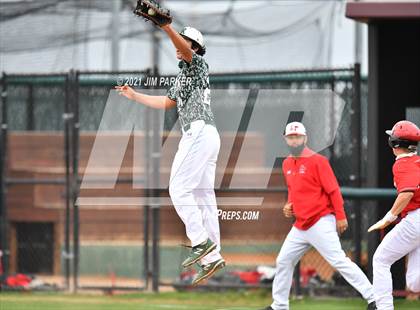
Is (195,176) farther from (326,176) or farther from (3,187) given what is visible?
(3,187)

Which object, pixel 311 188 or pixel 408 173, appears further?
pixel 311 188

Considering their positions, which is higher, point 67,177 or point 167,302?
point 67,177

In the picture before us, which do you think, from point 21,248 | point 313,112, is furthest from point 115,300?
point 313,112

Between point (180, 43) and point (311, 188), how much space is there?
3.48m

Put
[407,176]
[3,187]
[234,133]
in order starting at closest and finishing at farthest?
[407,176] < [234,133] < [3,187]

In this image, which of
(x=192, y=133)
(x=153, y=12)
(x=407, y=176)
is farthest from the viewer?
(x=407, y=176)

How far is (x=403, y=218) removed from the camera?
36.6 ft

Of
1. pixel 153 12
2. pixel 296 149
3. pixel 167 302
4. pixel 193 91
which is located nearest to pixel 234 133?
pixel 167 302

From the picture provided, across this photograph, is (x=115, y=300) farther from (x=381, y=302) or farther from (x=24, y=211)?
(x=381, y=302)

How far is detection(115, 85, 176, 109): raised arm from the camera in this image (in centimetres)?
863

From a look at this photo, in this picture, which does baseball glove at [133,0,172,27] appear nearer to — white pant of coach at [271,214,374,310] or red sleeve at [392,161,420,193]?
red sleeve at [392,161,420,193]

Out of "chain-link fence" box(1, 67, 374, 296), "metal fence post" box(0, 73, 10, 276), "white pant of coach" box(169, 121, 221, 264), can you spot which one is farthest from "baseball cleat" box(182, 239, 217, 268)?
"metal fence post" box(0, 73, 10, 276)

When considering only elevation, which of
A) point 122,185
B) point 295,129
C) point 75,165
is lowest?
point 122,185

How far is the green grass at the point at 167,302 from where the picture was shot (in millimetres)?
14430
